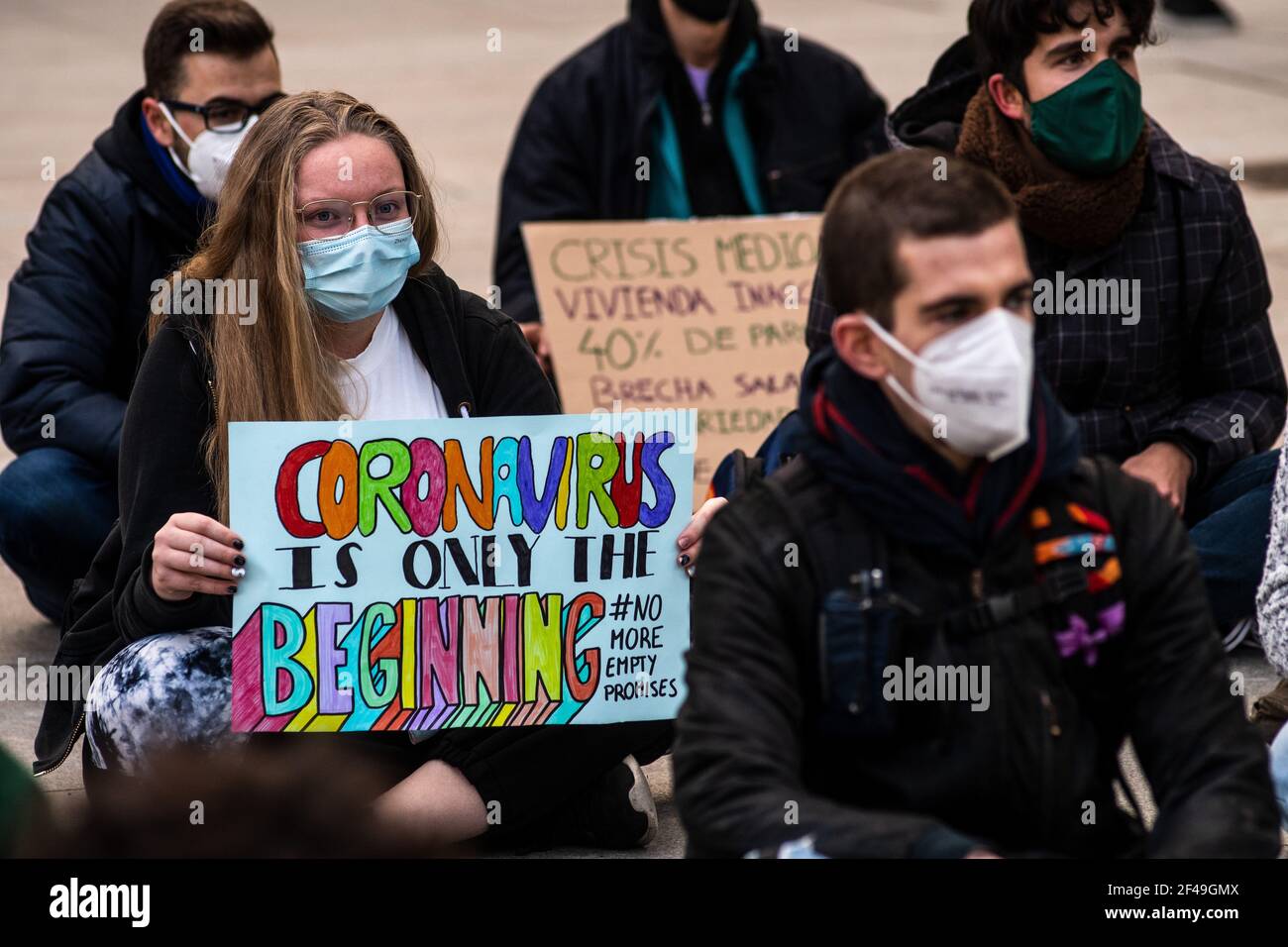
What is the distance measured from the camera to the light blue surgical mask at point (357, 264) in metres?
3.43

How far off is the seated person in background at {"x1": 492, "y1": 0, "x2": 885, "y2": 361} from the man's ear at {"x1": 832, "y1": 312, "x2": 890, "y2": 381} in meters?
3.39

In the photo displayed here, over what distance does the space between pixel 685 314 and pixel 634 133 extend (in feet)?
1.82

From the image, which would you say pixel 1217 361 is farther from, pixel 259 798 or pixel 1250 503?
pixel 259 798

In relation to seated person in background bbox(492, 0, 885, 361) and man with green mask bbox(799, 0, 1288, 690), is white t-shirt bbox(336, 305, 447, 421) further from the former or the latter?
seated person in background bbox(492, 0, 885, 361)

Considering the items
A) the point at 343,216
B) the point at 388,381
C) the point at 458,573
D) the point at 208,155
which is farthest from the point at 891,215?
the point at 208,155

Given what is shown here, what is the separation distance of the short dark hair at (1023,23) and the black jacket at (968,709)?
180cm

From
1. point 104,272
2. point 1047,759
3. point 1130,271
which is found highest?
point 104,272

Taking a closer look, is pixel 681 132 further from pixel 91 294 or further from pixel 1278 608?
pixel 1278 608

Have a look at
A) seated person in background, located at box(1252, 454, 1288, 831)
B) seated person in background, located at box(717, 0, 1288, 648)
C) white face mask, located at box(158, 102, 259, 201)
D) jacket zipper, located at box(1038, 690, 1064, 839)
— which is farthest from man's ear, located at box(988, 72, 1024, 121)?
jacket zipper, located at box(1038, 690, 1064, 839)

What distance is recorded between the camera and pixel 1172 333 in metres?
4.16

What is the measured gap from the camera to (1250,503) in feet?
13.9

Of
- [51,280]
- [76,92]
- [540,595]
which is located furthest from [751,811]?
[76,92]

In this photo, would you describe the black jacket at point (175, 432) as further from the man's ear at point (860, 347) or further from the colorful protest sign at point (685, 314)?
the colorful protest sign at point (685, 314)

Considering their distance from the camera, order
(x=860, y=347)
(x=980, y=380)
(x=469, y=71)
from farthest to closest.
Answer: (x=469, y=71) → (x=860, y=347) → (x=980, y=380)
